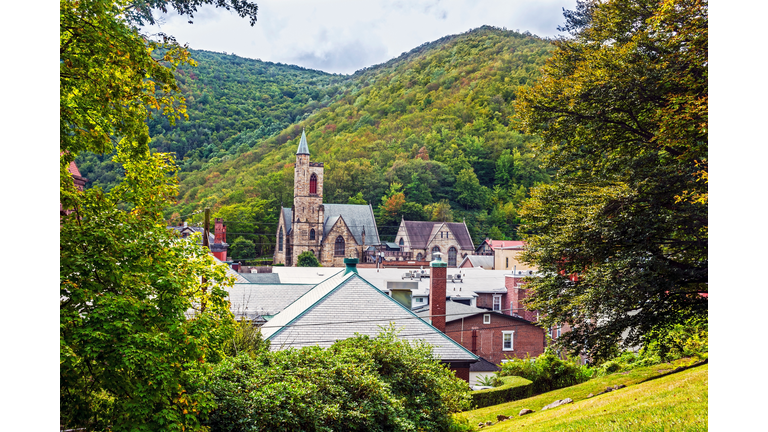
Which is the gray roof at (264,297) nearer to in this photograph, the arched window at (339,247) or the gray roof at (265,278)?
the gray roof at (265,278)

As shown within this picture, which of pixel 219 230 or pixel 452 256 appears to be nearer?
pixel 219 230

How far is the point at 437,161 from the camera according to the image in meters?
47.8

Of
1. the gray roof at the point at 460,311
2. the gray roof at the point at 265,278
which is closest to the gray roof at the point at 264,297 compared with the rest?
the gray roof at the point at 460,311

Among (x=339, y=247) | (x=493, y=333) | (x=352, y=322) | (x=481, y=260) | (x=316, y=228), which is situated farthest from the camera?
(x=316, y=228)

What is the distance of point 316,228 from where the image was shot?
57875 mm

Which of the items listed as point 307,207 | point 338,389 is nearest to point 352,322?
point 338,389

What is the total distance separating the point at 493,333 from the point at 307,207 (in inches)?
1617

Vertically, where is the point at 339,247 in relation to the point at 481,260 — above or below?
above

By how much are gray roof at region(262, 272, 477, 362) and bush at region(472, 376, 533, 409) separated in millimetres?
3173

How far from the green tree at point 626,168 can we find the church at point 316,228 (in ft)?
155

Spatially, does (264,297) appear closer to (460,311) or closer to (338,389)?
(460,311)

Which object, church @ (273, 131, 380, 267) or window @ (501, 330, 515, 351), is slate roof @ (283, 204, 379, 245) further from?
window @ (501, 330, 515, 351)

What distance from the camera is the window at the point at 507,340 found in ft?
64.1
